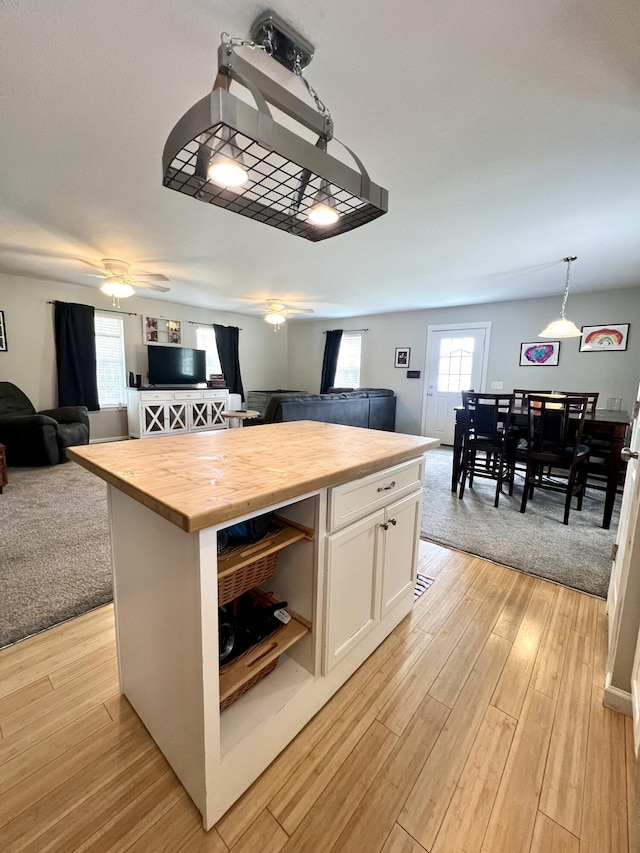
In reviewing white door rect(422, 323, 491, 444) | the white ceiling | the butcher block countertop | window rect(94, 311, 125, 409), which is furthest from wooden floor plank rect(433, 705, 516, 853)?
window rect(94, 311, 125, 409)

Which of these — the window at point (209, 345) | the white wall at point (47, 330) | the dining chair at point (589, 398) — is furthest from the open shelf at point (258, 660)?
the window at point (209, 345)

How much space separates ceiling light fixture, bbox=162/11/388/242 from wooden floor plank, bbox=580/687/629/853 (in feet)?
6.16

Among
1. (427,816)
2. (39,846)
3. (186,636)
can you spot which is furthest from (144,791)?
(427,816)

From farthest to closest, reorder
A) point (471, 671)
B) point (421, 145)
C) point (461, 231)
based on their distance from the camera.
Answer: point (461, 231), point (421, 145), point (471, 671)

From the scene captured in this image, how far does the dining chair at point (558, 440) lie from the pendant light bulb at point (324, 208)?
8.49 ft

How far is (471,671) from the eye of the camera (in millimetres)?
1442

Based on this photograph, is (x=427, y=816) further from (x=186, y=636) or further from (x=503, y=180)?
(x=503, y=180)

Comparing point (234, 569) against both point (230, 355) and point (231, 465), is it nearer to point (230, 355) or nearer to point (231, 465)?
point (231, 465)

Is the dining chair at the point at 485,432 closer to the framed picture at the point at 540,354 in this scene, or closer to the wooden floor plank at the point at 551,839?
Result: the framed picture at the point at 540,354

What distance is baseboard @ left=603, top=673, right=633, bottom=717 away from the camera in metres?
1.26

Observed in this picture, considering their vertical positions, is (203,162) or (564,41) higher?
(564,41)

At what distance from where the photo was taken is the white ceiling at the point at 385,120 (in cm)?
115

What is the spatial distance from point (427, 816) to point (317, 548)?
0.78 metres

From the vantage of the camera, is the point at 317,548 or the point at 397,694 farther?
the point at 397,694
